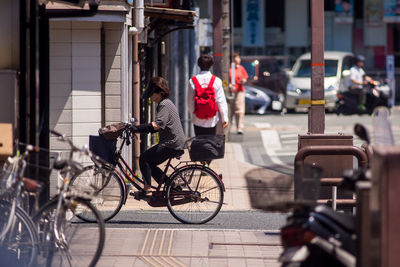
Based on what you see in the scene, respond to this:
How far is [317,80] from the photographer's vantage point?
12.1 m

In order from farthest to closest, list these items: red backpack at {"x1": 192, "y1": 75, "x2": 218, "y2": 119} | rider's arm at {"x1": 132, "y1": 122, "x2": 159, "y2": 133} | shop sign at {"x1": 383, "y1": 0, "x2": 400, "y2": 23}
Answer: shop sign at {"x1": 383, "y1": 0, "x2": 400, "y2": 23}, red backpack at {"x1": 192, "y1": 75, "x2": 218, "y2": 119}, rider's arm at {"x1": 132, "y1": 122, "x2": 159, "y2": 133}

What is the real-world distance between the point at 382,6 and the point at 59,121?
33.1m

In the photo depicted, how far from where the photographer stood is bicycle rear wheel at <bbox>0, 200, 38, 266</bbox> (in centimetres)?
646

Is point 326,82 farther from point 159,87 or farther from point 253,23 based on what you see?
point 159,87

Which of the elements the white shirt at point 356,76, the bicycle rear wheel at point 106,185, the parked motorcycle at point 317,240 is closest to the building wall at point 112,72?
the bicycle rear wheel at point 106,185

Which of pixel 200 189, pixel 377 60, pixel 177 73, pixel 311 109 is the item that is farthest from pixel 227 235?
pixel 377 60

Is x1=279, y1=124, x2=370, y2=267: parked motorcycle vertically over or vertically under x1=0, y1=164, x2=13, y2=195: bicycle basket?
under

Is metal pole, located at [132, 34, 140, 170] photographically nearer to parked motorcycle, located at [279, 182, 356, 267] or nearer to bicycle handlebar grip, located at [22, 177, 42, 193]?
bicycle handlebar grip, located at [22, 177, 42, 193]

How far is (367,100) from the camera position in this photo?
28.6 meters

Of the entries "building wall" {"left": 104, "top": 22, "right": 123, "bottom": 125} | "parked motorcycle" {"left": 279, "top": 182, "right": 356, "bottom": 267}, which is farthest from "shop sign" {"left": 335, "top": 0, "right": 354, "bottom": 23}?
"parked motorcycle" {"left": 279, "top": 182, "right": 356, "bottom": 267}

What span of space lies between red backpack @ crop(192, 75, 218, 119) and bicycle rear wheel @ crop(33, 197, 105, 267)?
6.57 m

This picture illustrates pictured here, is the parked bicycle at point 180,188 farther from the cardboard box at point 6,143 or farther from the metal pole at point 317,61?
the metal pole at point 317,61

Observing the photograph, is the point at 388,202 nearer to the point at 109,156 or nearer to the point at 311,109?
the point at 109,156

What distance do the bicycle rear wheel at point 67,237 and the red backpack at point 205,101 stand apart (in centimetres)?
657
